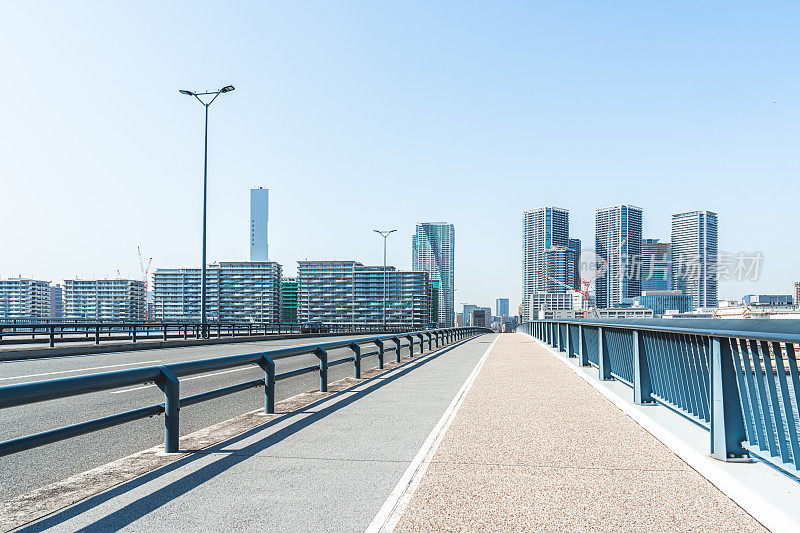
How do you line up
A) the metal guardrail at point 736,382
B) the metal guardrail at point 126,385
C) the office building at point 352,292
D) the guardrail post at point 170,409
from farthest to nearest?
the office building at point 352,292, the guardrail post at point 170,409, the metal guardrail at point 736,382, the metal guardrail at point 126,385

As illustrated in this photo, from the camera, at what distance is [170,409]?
6.71 metres

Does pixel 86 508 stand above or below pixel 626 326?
below

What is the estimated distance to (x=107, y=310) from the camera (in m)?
191

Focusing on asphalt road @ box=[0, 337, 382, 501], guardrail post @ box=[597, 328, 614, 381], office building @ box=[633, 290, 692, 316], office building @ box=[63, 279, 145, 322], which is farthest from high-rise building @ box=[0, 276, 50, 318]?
guardrail post @ box=[597, 328, 614, 381]

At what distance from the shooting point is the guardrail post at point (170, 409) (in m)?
6.65

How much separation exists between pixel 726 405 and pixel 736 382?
241 mm

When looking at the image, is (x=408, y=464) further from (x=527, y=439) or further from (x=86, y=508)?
(x=86, y=508)

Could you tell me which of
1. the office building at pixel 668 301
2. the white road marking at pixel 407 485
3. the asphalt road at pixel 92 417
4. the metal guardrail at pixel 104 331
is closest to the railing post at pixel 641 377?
the white road marking at pixel 407 485

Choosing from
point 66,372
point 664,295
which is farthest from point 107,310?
point 66,372

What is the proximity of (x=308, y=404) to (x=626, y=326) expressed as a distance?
211 inches

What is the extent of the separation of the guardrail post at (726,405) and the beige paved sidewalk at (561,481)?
1.53ft

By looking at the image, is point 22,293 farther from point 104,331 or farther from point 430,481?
point 430,481

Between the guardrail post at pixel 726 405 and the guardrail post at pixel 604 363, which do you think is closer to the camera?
the guardrail post at pixel 726 405

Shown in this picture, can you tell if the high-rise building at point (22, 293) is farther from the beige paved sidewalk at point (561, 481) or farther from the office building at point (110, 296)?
Answer: the beige paved sidewalk at point (561, 481)
